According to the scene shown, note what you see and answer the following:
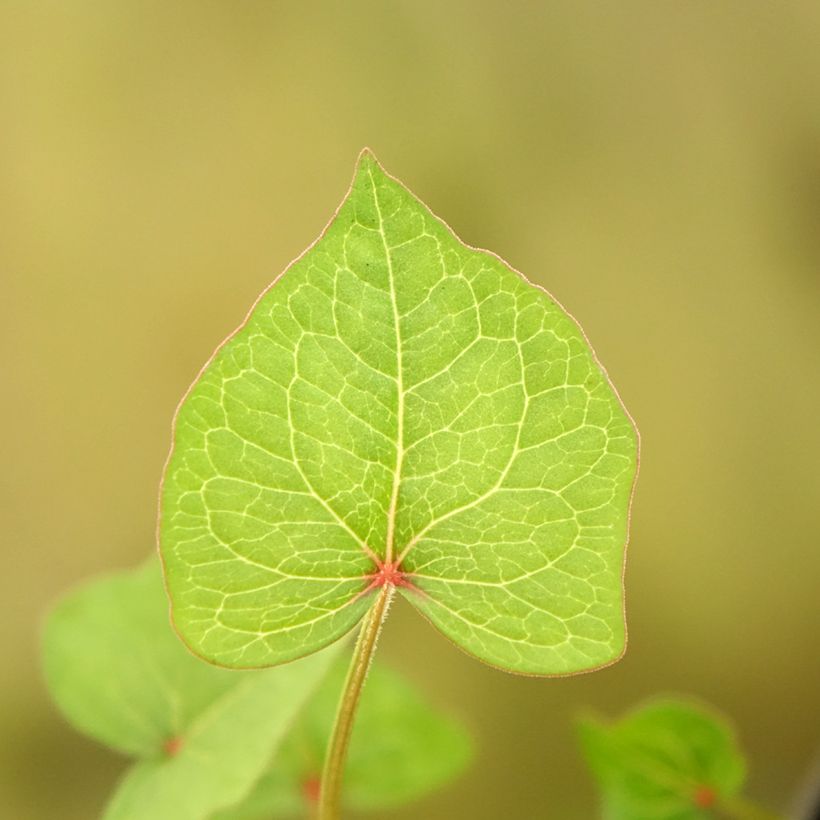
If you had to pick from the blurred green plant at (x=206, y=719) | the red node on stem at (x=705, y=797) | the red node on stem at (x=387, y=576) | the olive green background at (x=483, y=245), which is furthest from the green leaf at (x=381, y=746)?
the olive green background at (x=483, y=245)

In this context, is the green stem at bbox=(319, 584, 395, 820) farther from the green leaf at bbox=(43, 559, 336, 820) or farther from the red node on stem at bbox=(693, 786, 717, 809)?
the red node on stem at bbox=(693, 786, 717, 809)

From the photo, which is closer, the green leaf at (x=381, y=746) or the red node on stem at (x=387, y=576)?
the red node on stem at (x=387, y=576)

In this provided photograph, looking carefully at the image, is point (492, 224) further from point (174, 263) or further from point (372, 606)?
point (372, 606)

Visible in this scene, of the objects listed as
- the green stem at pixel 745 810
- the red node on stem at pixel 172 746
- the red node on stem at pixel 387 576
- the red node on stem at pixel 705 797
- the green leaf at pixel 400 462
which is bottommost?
the red node on stem at pixel 172 746

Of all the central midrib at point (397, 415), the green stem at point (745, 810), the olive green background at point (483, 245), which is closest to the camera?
the central midrib at point (397, 415)

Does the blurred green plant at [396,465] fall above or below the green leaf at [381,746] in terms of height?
above

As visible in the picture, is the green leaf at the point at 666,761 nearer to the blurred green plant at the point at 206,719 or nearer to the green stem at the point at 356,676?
the blurred green plant at the point at 206,719

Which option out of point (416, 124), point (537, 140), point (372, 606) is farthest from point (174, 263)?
point (372, 606)

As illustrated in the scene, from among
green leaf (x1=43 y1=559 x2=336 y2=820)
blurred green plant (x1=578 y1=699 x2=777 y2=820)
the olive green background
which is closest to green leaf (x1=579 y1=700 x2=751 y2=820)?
blurred green plant (x1=578 y1=699 x2=777 y2=820)
